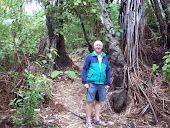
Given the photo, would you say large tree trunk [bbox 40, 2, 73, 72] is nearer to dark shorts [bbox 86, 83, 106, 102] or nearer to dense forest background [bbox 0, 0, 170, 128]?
dense forest background [bbox 0, 0, 170, 128]

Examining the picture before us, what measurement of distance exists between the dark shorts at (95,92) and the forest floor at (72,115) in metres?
0.56

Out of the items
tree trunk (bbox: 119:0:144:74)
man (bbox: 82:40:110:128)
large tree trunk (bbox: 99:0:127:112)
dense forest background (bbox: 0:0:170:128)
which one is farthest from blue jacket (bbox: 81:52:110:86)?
tree trunk (bbox: 119:0:144:74)

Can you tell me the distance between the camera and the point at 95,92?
323 cm

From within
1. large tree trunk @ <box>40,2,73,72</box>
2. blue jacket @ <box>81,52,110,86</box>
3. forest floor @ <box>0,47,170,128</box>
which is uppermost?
large tree trunk @ <box>40,2,73,72</box>

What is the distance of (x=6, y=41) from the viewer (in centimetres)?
440

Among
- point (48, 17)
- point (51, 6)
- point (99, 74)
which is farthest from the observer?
point (48, 17)

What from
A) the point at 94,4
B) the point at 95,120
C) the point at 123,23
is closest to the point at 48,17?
the point at 94,4

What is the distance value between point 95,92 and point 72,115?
90 cm

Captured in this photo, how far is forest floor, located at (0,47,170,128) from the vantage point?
10.7 ft

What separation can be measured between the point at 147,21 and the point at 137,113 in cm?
413

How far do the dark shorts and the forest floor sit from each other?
1.82ft

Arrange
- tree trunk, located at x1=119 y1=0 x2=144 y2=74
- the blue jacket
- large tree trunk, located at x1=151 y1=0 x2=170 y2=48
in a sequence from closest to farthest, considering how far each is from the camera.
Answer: the blue jacket, tree trunk, located at x1=119 y1=0 x2=144 y2=74, large tree trunk, located at x1=151 y1=0 x2=170 y2=48

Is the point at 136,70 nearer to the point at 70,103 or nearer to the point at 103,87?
the point at 103,87

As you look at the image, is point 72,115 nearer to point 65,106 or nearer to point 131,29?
point 65,106
